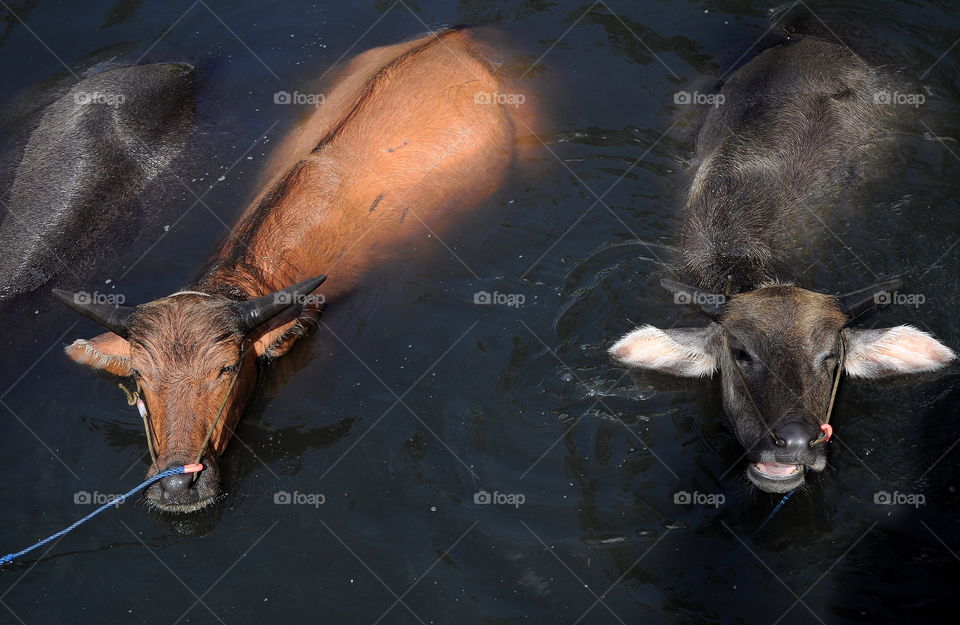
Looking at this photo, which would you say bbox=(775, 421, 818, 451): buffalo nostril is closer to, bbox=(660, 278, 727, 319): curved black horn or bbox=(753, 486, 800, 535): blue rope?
bbox=(753, 486, 800, 535): blue rope

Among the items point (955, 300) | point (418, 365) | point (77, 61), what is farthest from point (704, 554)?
point (77, 61)

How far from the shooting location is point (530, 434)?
24.2 feet

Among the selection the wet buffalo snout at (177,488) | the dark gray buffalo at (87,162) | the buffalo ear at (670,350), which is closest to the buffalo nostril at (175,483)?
the wet buffalo snout at (177,488)

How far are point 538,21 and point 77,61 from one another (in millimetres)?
6056

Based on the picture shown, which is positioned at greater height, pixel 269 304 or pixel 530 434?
pixel 269 304

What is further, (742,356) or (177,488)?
(742,356)

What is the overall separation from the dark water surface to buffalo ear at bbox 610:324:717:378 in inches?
7.7

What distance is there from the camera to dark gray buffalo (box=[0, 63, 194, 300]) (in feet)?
29.3

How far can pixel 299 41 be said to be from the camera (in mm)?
11750

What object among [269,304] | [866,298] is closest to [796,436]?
[866,298]

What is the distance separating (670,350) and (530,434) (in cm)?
142

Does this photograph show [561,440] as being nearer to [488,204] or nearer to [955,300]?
[488,204]

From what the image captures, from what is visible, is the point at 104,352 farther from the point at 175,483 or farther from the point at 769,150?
the point at 769,150

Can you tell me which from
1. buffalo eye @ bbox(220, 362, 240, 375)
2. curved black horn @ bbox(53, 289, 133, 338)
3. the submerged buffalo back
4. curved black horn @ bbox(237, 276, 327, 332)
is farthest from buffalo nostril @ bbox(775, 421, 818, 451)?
curved black horn @ bbox(53, 289, 133, 338)
